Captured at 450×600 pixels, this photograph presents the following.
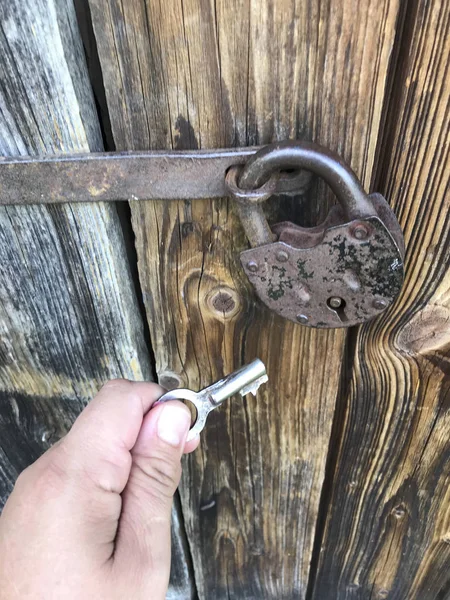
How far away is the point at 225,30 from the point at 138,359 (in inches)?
16.9

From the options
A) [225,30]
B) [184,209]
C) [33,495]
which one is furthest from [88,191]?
[33,495]

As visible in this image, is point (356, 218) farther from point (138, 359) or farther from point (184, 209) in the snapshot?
point (138, 359)

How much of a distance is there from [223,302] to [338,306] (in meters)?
0.16

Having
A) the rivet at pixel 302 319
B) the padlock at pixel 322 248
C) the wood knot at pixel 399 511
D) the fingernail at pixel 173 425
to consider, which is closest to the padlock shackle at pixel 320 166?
the padlock at pixel 322 248

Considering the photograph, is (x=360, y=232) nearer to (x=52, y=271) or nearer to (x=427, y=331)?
(x=427, y=331)

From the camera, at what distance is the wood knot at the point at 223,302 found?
586 millimetres

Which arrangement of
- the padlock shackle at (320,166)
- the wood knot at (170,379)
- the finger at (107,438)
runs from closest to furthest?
the padlock shackle at (320,166) < the finger at (107,438) < the wood knot at (170,379)

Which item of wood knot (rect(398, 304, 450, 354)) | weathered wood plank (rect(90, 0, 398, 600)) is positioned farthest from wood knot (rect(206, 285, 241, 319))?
wood knot (rect(398, 304, 450, 354))

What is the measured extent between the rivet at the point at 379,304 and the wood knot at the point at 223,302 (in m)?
0.18

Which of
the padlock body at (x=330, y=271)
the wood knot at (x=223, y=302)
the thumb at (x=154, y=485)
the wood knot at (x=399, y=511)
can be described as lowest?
the wood knot at (x=399, y=511)

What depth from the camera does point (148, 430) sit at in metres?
0.57

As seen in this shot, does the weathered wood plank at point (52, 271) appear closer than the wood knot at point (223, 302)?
Yes

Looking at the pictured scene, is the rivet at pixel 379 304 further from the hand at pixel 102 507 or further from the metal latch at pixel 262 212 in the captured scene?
the hand at pixel 102 507

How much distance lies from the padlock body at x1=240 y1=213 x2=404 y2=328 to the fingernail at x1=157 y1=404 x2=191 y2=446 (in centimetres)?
18
